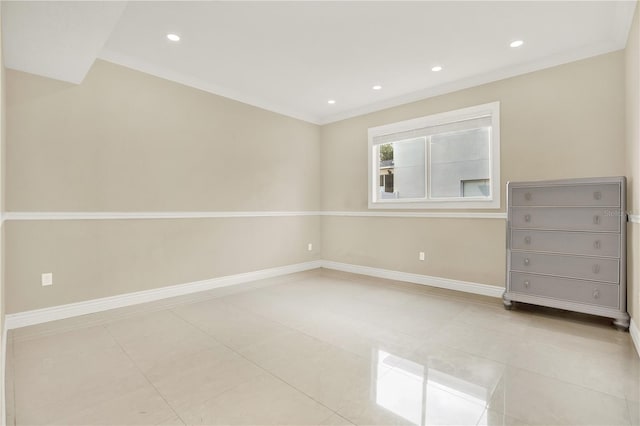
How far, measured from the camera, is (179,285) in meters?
3.79

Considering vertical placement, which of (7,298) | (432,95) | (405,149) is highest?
(432,95)

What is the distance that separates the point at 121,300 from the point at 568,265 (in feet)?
15.0

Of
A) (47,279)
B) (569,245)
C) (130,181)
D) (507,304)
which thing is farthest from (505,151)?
(47,279)

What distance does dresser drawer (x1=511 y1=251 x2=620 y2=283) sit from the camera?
9.15 ft

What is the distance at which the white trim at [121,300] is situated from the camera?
9.11ft

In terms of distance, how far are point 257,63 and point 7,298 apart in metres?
3.26

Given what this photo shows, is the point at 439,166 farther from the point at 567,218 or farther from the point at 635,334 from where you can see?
the point at 635,334

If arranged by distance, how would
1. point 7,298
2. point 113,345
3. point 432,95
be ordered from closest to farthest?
point 113,345 < point 7,298 < point 432,95

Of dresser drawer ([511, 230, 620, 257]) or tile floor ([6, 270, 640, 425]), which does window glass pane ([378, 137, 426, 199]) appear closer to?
dresser drawer ([511, 230, 620, 257])

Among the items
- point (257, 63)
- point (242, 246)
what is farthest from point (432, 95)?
point (242, 246)

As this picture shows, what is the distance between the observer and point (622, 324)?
106 inches

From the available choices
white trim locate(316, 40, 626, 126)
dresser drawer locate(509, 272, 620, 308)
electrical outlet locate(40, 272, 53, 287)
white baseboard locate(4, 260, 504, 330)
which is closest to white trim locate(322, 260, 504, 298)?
white baseboard locate(4, 260, 504, 330)

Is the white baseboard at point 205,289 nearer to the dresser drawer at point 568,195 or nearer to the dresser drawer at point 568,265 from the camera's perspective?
Result: the dresser drawer at point 568,265

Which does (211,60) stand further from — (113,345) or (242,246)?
(113,345)
